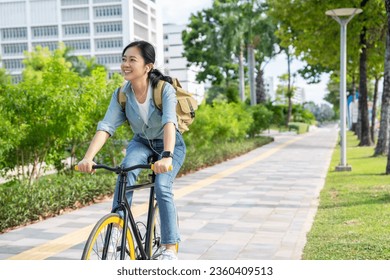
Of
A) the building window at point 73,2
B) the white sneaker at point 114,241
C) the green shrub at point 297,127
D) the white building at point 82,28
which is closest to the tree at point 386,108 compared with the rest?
the white sneaker at point 114,241

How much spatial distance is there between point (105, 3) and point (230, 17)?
4769cm

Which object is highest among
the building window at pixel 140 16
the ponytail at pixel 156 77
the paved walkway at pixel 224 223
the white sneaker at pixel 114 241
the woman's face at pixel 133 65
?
the building window at pixel 140 16

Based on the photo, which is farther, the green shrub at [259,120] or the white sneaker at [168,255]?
the green shrub at [259,120]

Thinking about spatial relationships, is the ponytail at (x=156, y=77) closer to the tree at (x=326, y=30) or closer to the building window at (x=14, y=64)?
the tree at (x=326, y=30)

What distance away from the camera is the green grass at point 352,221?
5027 millimetres

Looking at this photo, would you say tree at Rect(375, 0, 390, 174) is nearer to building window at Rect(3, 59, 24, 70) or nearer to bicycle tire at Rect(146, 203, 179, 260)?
bicycle tire at Rect(146, 203, 179, 260)

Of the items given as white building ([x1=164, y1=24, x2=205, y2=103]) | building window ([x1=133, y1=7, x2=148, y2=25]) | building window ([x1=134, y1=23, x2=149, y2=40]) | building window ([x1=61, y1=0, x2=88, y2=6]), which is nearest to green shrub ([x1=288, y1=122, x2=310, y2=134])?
white building ([x1=164, y1=24, x2=205, y2=103])

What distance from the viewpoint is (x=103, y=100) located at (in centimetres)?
973

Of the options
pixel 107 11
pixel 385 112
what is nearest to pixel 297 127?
pixel 385 112

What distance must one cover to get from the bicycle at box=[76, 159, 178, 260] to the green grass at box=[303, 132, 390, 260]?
177 centimetres

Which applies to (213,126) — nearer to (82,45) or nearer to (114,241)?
(114,241)

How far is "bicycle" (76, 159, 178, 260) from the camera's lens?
117 inches

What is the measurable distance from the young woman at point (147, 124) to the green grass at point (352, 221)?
178 cm
